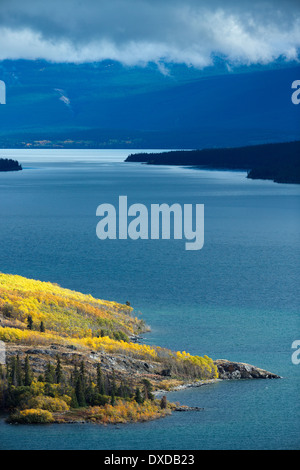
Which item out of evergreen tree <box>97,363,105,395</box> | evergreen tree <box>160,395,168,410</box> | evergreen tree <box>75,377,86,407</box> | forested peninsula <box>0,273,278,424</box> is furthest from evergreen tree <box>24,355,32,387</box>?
evergreen tree <box>160,395,168,410</box>

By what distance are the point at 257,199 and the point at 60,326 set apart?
107997 mm

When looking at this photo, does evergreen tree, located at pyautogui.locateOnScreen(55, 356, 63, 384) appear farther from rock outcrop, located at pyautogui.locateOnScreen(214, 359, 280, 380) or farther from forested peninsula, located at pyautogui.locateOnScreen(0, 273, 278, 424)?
rock outcrop, located at pyautogui.locateOnScreen(214, 359, 280, 380)

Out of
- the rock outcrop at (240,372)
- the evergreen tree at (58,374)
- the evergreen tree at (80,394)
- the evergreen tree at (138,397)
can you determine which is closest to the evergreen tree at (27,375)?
the evergreen tree at (58,374)

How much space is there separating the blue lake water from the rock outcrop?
560mm

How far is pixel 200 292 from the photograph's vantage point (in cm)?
5425

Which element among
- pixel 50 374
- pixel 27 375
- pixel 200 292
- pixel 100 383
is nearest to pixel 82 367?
pixel 100 383

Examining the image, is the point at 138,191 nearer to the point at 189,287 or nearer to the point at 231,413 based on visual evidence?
the point at 189,287

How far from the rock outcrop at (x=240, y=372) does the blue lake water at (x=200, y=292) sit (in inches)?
22.0

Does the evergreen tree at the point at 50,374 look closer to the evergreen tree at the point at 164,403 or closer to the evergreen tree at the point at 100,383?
the evergreen tree at the point at 100,383

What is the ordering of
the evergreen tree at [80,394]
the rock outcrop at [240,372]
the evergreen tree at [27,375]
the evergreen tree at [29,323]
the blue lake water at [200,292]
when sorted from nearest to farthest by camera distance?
1. the blue lake water at [200,292]
2. the evergreen tree at [80,394]
3. the evergreen tree at [27,375]
4. the rock outcrop at [240,372]
5. the evergreen tree at [29,323]

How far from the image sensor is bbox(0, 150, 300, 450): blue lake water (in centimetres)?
2897

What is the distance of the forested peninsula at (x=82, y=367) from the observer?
98.5 ft

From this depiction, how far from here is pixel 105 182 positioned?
182 meters
